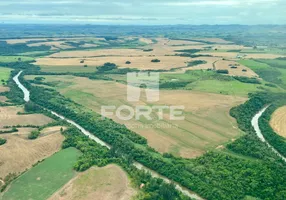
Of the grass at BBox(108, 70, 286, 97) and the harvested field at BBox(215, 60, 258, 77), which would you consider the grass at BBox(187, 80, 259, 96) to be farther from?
the harvested field at BBox(215, 60, 258, 77)

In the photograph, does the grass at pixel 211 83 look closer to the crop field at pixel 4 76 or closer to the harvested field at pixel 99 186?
the crop field at pixel 4 76

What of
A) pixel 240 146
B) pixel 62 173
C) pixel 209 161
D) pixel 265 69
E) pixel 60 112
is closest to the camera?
pixel 62 173

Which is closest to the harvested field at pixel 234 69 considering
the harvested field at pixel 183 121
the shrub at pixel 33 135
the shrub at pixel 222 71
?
the shrub at pixel 222 71

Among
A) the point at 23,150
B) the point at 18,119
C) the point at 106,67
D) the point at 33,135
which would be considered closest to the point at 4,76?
the point at 106,67

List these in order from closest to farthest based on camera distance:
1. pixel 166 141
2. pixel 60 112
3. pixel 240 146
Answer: pixel 240 146 → pixel 166 141 → pixel 60 112

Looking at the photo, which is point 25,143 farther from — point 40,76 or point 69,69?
point 69,69

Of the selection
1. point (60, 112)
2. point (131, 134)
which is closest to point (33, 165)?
point (131, 134)

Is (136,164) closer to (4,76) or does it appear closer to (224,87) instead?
(224,87)

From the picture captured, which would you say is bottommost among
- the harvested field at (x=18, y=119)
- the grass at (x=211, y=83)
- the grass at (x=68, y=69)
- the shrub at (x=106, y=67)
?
the grass at (x=68, y=69)
